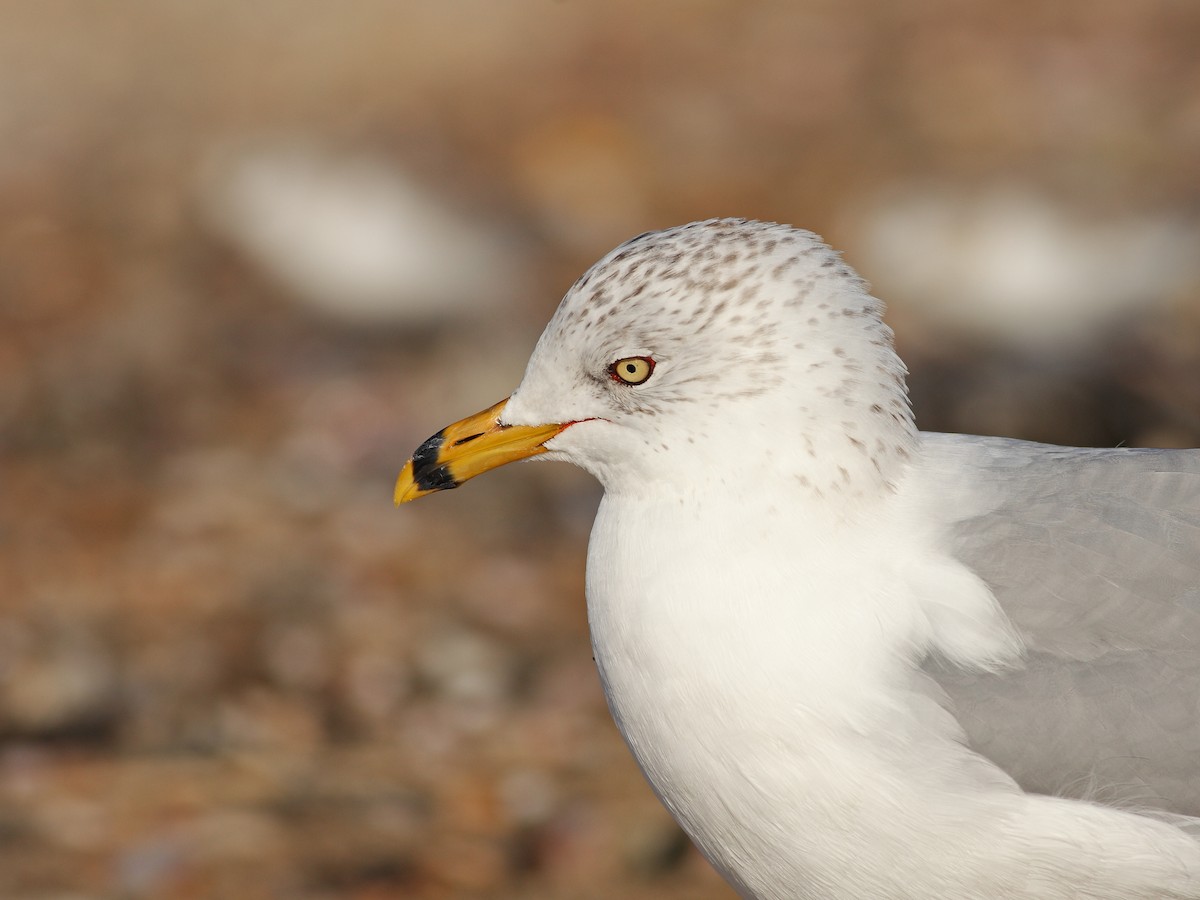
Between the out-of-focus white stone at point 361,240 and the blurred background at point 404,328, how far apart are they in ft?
0.07

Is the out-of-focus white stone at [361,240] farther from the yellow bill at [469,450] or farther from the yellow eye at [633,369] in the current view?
the yellow eye at [633,369]

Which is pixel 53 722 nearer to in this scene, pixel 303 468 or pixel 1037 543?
pixel 303 468

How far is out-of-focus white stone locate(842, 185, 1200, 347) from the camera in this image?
6.71 meters

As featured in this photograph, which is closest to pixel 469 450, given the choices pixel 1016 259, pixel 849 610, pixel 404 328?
pixel 849 610

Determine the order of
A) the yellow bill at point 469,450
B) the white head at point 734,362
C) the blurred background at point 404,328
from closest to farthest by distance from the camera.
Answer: the white head at point 734,362, the yellow bill at point 469,450, the blurred background at point 404,328

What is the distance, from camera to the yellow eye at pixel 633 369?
2.79m

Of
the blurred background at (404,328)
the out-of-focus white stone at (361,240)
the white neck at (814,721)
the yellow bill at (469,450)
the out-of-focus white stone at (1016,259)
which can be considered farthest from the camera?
the out-of-focus white stone at (361,240)

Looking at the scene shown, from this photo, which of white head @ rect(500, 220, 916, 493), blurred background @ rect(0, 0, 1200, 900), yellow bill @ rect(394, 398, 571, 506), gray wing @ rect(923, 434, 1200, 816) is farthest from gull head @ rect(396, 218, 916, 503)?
blurred background @ rect(0, 0, 1200, 900)

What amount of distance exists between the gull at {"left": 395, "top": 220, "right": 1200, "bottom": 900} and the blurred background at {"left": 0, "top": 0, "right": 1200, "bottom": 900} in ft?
5.84

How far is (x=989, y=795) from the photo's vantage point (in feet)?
8.56

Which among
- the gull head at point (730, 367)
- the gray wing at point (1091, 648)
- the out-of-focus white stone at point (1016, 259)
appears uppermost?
the out-of-focus white stone at point (1016, 259)

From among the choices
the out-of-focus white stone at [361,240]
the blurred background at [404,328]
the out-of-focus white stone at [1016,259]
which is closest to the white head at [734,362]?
the blurred background at [404,328]

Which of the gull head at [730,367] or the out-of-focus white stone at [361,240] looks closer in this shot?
the gull head at [730,367]

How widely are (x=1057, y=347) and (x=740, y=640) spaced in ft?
14.4
